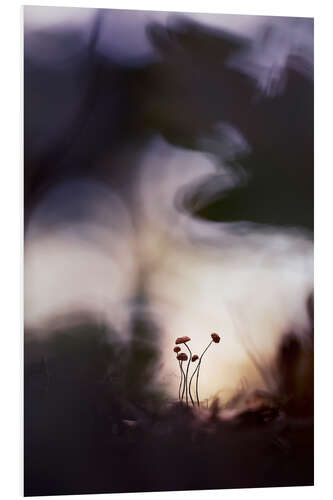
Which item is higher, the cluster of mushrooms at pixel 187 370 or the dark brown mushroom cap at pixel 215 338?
the dark brown mushroom cap at pixel 215 338

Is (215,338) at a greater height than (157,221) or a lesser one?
lesser

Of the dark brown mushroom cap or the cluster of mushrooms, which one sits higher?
the dark brown mushroom cap

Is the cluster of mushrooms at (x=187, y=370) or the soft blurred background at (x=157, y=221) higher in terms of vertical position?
the soft blurred background at (x=157, y=221)

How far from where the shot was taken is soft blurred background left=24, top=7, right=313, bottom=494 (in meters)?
2.79

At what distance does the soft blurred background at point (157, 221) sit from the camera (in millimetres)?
2785

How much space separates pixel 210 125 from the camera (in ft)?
9.52

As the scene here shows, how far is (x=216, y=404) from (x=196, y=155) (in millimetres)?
1114

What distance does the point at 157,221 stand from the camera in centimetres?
285

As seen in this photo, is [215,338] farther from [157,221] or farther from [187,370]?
[157,221]

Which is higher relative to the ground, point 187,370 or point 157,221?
point 157,221

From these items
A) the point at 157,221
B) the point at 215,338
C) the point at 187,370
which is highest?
the point at 157,221

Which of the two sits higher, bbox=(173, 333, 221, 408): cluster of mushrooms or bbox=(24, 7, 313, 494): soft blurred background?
bbox=(24, 7, 313, 494): soft blurred background

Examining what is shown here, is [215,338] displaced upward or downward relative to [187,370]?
upward

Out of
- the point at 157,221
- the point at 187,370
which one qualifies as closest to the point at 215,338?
the point at 187,370
